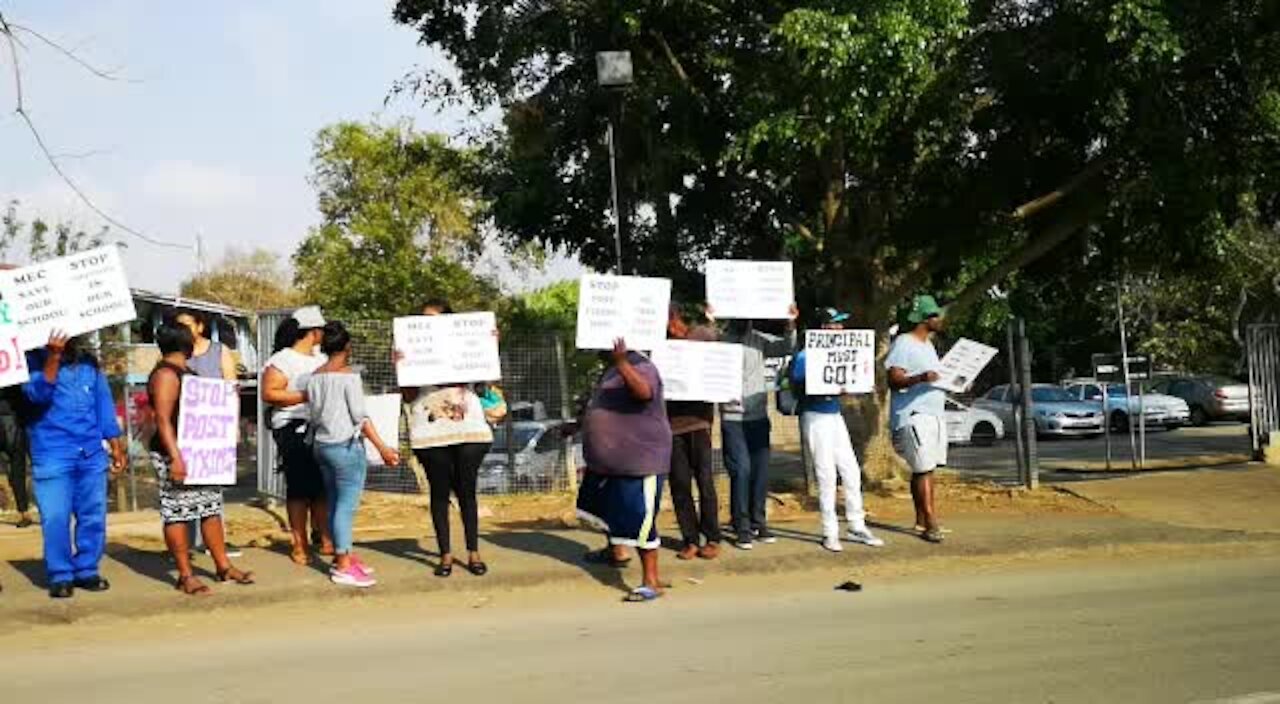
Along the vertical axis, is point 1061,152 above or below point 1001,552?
above

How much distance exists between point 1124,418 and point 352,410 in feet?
96.2

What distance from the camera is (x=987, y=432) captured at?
3192 centimetres

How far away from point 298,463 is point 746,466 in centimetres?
324

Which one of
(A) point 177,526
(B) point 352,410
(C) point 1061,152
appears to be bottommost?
(A) point 177,526

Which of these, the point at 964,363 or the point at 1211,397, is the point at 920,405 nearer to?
the point at 964,363

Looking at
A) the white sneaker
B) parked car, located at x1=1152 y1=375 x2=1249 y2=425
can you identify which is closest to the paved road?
the white sneaker

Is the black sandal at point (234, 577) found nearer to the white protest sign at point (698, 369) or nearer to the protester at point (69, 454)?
the protester at point (69, 454)

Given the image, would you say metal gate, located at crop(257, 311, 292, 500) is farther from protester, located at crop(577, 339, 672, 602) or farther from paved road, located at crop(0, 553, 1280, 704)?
protester, located at crop(577, 339, 672, 602)

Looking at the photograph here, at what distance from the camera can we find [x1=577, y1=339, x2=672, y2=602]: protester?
8508 millimetres

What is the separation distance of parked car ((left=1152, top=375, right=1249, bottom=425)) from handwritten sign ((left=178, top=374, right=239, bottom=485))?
30693mm

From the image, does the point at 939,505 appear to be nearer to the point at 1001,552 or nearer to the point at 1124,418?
the point at 1001,552

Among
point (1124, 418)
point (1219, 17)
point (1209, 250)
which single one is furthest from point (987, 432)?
point (1219, 17)

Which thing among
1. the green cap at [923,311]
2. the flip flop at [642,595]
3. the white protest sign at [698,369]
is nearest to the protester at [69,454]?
the flip flop at [642,595]

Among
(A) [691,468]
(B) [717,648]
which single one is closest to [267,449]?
(A) [691,468]
